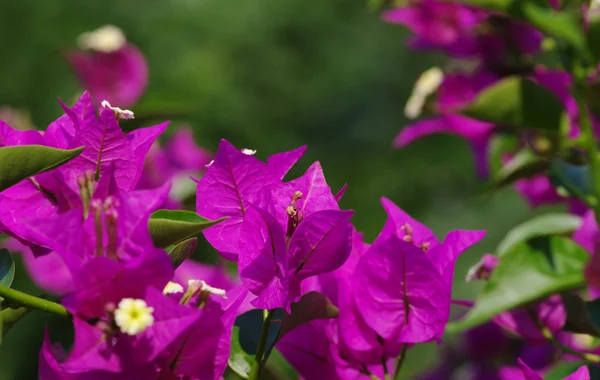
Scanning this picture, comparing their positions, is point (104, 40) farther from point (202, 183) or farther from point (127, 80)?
point (202, 183)

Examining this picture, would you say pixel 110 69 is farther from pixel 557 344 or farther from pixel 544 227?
pixel 557 344

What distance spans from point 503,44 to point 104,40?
32.0 inches

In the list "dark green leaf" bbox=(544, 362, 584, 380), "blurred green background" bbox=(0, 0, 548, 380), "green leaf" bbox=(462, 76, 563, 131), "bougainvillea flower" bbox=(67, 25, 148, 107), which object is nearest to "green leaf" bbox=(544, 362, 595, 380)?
"dark green leaf" bbox=(544, 362, 584, 380)

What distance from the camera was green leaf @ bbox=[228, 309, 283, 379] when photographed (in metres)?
0.56

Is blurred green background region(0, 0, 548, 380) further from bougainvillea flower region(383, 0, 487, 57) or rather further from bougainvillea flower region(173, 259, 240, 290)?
bougainvillea flower region(383, 0, 487, 57)

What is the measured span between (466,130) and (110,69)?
0.79 metres

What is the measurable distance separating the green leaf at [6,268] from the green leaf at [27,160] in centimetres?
5

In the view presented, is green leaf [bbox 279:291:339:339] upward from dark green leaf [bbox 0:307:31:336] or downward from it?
downward

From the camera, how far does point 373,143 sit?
563 centimetres

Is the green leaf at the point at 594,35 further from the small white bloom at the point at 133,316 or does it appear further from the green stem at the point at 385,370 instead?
the small white bloom at the point at 133,316

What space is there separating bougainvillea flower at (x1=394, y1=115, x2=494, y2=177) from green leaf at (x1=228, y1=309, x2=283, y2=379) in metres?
0.50

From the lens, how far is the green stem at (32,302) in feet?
1.58

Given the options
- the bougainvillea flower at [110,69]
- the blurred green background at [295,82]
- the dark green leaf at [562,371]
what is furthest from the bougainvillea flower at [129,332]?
the blurred green background at [295,82]

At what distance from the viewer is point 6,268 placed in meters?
0.52
